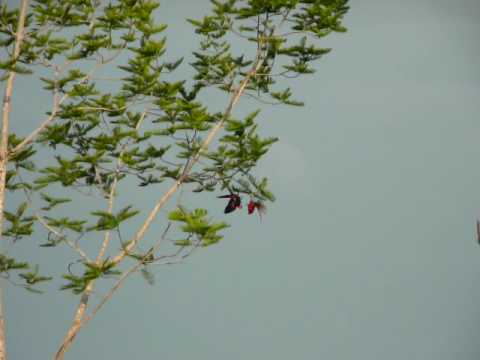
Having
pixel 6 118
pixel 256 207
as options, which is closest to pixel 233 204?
pixel 256 207

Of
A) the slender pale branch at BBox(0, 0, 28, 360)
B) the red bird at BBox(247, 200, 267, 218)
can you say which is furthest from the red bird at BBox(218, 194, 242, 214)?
the slender pale branch at BBox(0, 0, 28, 360)

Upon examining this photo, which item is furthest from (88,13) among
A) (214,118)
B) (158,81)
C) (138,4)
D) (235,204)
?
(235,204)

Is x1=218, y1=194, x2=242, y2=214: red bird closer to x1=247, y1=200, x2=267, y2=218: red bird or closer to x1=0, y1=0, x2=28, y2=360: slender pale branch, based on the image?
x1=247, y1=200, x2=267, y2=218: red bird

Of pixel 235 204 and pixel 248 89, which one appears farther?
pixel 248 89

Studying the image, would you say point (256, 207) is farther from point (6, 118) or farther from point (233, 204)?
point (6, 118)

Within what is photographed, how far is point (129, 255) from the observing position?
11.3 meters

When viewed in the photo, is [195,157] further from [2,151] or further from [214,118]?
[2,151]

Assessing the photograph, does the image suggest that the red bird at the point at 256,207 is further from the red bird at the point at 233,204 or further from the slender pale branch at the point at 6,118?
the slender pale branch at the point at 6,118

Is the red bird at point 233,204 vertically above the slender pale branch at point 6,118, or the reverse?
the slender pale branch at point 6,118

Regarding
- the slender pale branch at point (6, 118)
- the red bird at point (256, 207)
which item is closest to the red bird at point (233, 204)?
the red bird at point (256, 207)

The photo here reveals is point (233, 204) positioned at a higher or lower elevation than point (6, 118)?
lower

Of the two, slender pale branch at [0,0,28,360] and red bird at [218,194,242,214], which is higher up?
slender pale branch at [0,0,28,360]

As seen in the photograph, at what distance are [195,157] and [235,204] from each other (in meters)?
0.94

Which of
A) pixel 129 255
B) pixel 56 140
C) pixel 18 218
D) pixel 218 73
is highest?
pixel 218 73
